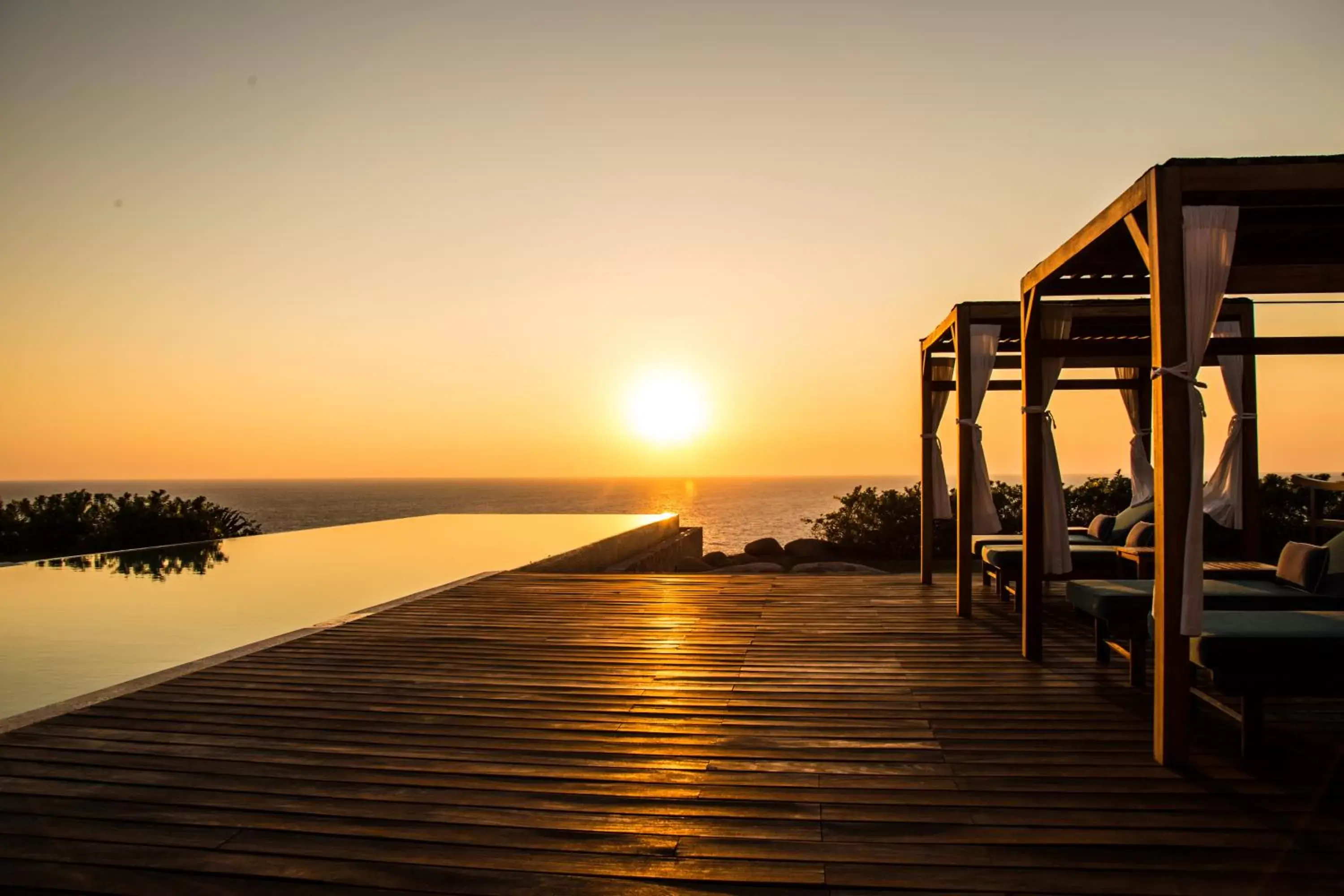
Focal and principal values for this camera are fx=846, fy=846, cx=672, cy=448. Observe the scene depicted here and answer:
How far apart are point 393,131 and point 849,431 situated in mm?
23328

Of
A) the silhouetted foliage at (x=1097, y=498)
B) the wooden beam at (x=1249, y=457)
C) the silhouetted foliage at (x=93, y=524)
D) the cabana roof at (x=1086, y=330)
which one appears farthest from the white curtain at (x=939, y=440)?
the silhouetted foliage at (x=93, y=524)

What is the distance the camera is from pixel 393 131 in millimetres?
8930

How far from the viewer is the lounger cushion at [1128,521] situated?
716 centimetres

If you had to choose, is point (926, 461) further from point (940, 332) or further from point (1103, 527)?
point (1103, 527)

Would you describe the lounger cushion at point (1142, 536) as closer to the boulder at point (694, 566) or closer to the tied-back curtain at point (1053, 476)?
the tied-back curtain at point (1053, 476)

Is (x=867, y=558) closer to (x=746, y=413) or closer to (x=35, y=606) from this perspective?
(x=35, y=606)

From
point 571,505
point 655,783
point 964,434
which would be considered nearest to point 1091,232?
point 964,434

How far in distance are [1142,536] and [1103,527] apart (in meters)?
1.37

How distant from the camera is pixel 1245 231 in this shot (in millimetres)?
4270

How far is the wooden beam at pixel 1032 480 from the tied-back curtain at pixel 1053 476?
23.8 inches

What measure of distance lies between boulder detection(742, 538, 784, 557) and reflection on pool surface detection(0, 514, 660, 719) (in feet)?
6.22

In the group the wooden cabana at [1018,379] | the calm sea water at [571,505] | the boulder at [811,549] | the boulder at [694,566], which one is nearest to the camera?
the wooden cabana at [1018,379]

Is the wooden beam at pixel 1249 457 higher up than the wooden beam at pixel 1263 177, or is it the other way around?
the wooden beam at pixel 1263 177

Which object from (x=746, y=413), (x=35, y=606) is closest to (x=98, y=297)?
(x=35, y=606)
